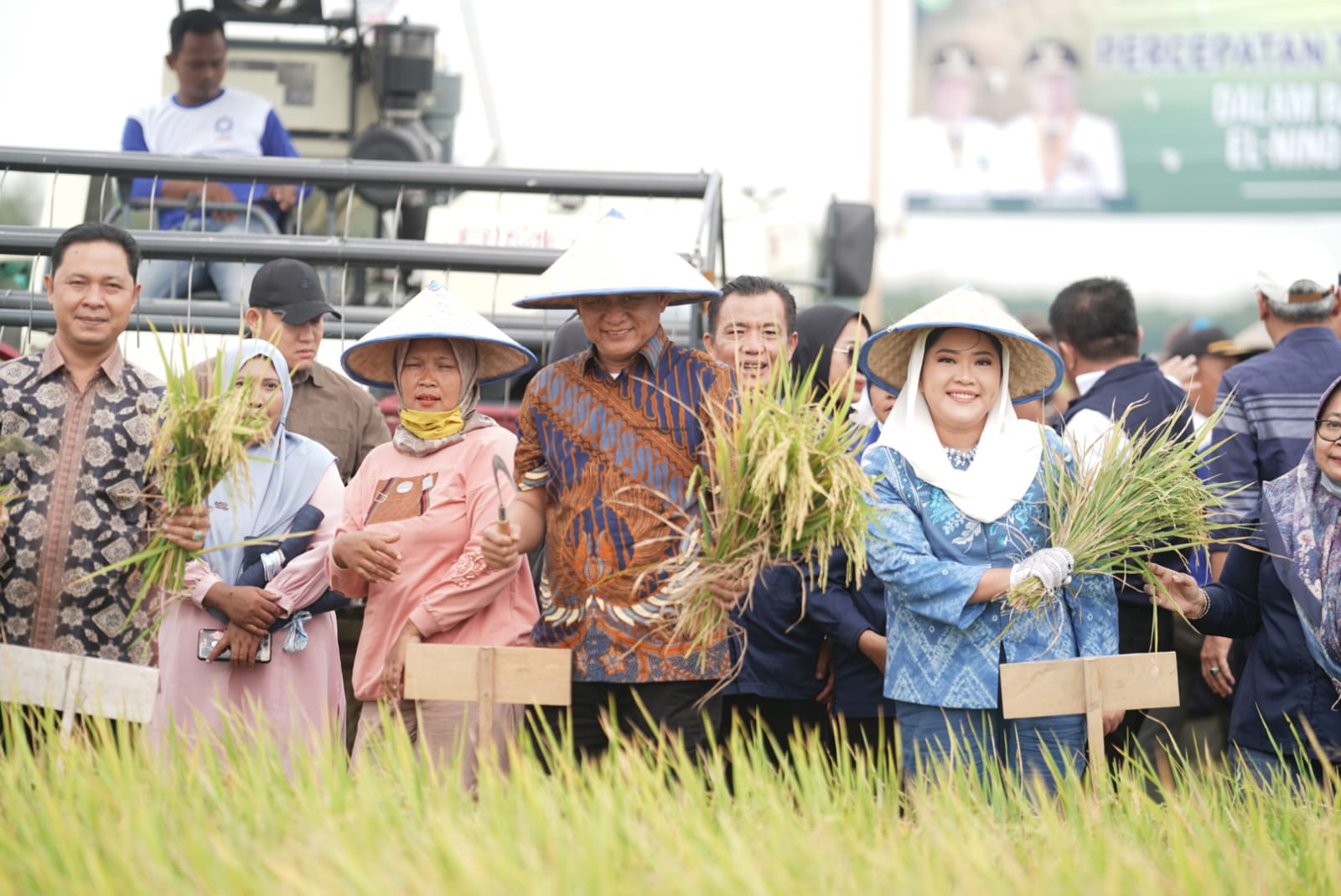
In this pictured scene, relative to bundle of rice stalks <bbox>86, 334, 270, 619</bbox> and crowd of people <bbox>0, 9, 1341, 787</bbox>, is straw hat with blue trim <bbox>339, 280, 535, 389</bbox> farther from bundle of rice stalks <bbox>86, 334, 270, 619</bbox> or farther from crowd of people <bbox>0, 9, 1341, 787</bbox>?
bundle of rice stalks <bbox>86, 334, 270, 619</bbox>

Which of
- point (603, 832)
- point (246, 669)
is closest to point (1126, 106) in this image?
point (246, 669)

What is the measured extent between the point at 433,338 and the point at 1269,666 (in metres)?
2.37

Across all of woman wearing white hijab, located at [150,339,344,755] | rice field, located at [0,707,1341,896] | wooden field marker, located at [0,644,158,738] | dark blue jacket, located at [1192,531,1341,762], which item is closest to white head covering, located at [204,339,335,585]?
woman wearing white hijab, located at [150,339,344,755]

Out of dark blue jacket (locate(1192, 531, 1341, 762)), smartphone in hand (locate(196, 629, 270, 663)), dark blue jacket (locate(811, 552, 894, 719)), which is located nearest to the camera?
dark blue jacket (locate(1192, 531, 1341, 762))

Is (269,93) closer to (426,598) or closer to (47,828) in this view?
(426,598)

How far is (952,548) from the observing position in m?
3.88

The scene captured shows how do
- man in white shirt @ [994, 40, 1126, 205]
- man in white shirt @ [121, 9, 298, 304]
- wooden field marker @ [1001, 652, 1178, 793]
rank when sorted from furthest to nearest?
man in white shirt @ [994, 40, 1126, 205], man in white shirt @ [121, 9, 298, 304], wooden field marker @ [1001, 652, 1178, 793]

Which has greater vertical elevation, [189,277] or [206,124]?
[206,124]

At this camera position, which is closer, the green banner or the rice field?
the rice field

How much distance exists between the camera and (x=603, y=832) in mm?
2887

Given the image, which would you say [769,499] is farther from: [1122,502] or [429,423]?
[429,423]

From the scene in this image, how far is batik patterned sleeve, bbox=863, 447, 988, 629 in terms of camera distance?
377cm

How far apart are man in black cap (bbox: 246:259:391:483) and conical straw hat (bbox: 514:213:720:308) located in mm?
1358

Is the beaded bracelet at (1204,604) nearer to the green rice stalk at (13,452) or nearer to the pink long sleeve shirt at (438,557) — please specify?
the pink long sleeve shirt at (438,557)
